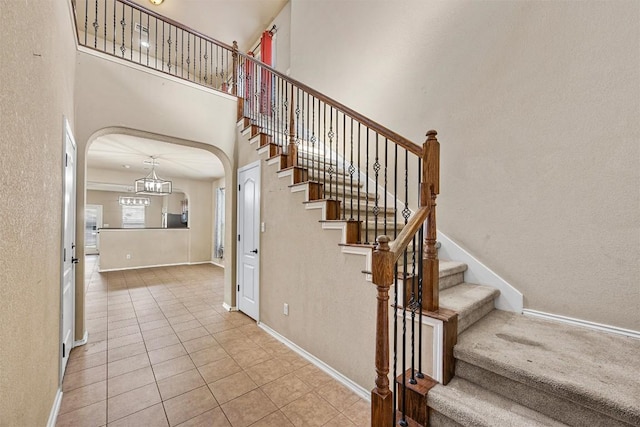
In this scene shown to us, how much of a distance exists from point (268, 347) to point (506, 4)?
13.3ft

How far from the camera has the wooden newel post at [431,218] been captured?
1.75 metres

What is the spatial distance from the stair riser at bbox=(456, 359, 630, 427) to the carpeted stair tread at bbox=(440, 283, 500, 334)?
0.90 feet

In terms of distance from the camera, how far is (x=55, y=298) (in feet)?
6.33

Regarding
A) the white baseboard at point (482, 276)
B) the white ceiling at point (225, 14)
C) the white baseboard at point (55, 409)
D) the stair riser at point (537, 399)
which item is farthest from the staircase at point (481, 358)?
the white ceiling at point (225, 14)

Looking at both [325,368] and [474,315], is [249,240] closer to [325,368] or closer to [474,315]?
[325,368]

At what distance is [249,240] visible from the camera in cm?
369

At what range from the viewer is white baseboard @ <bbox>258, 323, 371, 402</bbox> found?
212 centimetres

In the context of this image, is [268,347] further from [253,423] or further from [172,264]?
[172,264]

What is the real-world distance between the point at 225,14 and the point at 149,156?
3390mm

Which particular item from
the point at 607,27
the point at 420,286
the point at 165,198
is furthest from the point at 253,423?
the point at 165,198

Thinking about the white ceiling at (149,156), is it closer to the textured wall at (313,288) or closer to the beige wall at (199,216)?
the beige wall at (199,216)

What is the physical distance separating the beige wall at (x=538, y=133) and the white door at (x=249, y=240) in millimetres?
2070

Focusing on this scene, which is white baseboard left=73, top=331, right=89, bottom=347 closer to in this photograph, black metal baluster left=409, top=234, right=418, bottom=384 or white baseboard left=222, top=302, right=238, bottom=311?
white baseboard left=222, top=302, right=238, bottom=311

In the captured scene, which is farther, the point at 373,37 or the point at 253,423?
the point at 373,37
